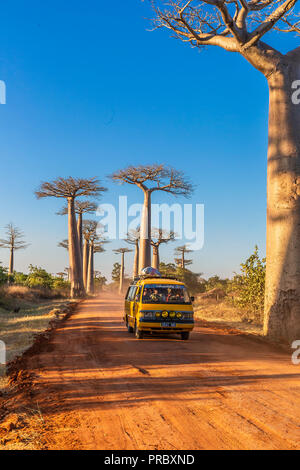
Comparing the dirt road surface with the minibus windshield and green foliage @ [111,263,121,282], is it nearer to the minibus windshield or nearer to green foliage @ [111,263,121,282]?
the minibus windshield

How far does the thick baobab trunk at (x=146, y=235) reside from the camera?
3391 cm

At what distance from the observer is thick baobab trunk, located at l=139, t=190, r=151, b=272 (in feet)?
111

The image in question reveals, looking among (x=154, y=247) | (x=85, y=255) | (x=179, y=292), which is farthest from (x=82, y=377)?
(x=85, y=255)

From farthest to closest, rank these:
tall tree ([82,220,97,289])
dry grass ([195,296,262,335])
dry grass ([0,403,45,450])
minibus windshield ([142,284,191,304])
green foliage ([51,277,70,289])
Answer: tall tree ([82,220,97,289]) → green foliage ([51,277,70,289]) → dry grass ([195,296,262,335]) → minibus windshield ([142,284,191,304]) → dry grass ([0,403,45,450])

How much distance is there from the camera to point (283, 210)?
1202cm

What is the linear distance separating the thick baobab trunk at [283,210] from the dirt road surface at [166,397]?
164cm

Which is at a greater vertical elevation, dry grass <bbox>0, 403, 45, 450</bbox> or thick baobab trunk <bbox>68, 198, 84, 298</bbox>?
thick baobab trunk <bbox>68, 198, 84, 298</bbox>

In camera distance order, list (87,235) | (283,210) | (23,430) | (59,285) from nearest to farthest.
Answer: (23,430)
(283,210)
(59,285)
(87,235)

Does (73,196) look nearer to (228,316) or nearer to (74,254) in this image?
(74,254)

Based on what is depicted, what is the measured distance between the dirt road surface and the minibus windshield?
192 centimetres

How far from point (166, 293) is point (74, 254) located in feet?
98.9

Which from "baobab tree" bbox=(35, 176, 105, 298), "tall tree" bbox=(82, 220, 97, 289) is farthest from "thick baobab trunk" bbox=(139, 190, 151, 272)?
"tall tree" bbox=(82, 220, 97, 289)

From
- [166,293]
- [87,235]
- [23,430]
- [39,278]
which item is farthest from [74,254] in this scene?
[23,430]

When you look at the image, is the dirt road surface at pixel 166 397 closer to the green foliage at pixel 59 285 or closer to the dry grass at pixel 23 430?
the dry grass at pixel 23 430
